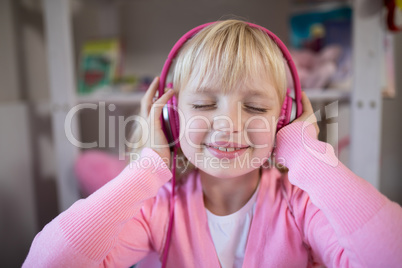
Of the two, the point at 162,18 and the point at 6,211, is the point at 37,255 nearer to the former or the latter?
the point at 6,211

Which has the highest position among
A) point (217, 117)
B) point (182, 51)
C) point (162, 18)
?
point (162, 18)

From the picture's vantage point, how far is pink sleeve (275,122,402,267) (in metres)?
0.40

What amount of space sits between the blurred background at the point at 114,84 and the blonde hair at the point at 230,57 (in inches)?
9.6

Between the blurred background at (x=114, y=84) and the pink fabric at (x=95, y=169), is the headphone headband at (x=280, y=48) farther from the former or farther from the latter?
the pink fabric at (x=95, y=169)

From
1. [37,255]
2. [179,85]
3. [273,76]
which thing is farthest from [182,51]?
[37,255]

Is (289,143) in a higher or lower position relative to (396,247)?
higher

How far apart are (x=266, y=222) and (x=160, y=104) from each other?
0.30 meters

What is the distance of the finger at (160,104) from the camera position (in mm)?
543

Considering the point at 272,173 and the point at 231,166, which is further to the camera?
the point at 272,173

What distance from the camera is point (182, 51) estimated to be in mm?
545

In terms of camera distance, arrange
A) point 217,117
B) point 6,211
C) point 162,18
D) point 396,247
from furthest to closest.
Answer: point 162,18
point 6,211
point 217,117
point 396,247

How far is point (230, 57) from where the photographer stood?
49 centimetres

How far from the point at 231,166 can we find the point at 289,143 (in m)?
0.11

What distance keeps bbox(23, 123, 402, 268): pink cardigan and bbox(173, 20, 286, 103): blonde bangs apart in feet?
0.41
